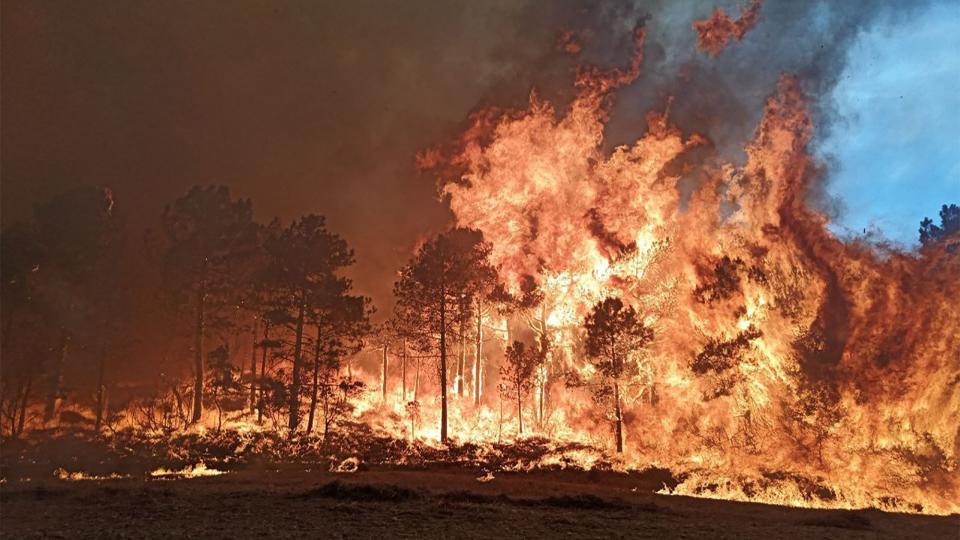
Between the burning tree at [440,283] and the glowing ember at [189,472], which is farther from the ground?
the burning tree at [440,283]

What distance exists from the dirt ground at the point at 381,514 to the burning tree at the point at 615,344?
12814 mm

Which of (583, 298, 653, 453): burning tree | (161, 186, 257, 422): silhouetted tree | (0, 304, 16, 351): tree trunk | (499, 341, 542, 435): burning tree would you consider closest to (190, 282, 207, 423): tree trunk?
(161, 186, 257, 422): silhouetted tree

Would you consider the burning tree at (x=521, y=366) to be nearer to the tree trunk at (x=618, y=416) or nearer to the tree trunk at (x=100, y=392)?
the tree trunk at (x=618, y=416)

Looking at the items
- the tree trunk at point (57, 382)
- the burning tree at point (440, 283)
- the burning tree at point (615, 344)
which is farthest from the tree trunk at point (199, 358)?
the burning tree at point (615, 344)

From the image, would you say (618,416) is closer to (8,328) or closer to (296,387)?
(296,387)

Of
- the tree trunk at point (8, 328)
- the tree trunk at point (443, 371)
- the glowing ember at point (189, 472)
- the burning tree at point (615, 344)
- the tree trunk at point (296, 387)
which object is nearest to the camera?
the glowing ember at point (189, 472)

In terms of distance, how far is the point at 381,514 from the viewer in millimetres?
14805

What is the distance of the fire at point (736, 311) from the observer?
78.7 feet

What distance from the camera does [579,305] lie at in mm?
45125

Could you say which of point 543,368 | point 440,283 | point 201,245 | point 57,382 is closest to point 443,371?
point 440,283

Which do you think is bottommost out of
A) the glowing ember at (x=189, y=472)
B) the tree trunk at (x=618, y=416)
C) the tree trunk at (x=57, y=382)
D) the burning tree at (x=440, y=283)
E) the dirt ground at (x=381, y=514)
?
the dirt ground at (x=381, y=514)

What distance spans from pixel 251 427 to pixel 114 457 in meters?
9.29

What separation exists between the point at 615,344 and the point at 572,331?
11841 mm

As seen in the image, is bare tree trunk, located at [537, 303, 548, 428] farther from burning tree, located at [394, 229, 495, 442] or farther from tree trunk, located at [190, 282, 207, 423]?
tree trunk, located at [190, 282, 207, 423]
